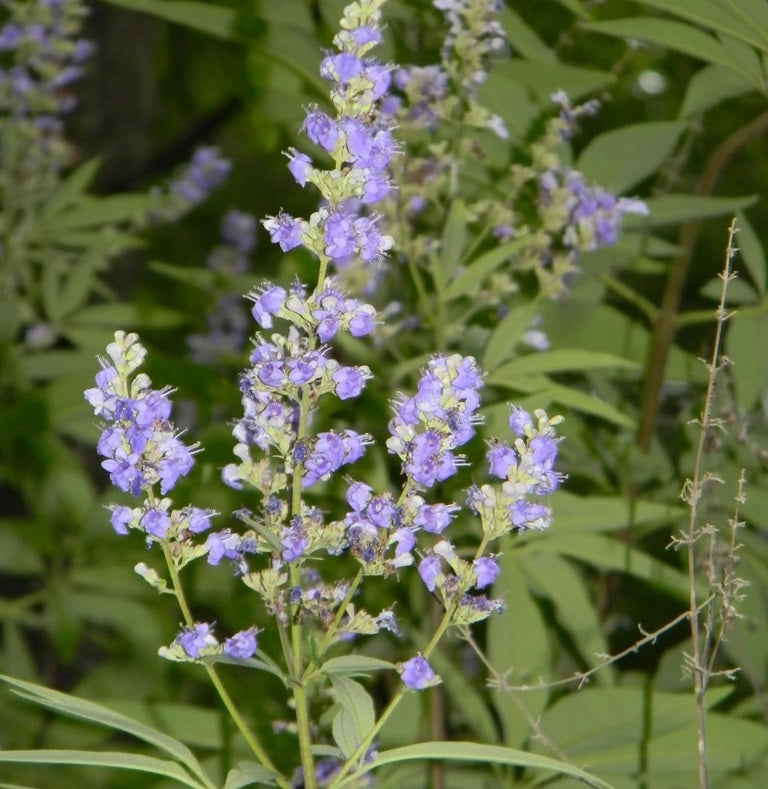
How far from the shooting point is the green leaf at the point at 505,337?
3.66 feet

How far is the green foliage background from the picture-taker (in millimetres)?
1120

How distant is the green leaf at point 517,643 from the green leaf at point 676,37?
0.47m

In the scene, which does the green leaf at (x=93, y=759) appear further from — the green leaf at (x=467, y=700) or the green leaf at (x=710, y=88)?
the green leaf at (x=710, y=88)

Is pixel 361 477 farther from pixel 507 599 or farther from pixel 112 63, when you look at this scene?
pixel 112 63

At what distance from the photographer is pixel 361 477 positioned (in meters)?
1.20

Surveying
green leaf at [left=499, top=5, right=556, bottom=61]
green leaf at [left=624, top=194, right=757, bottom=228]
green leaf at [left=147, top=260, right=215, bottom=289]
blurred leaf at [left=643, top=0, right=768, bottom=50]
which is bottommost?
green leaf at [left=147, top=260, right=215, bottom=289]

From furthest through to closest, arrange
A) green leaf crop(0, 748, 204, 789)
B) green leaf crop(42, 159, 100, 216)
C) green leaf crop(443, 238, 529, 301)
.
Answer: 1. green leaf crop(42, 159, 100, 216)
2. green leaf crop(443, 238, 529, 301)
3. green leaf crop(0, 748, 204, 789)

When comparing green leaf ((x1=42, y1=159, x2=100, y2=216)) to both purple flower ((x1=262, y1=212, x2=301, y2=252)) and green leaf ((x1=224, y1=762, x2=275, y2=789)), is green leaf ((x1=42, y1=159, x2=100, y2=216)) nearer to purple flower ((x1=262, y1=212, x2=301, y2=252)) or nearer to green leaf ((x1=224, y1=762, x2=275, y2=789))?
purple flower ((x1=262, y1=212, x2=301, y2=252))

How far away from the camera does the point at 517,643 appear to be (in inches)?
44.4

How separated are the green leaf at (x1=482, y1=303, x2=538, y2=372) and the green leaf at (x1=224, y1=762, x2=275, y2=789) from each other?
1.58 feet

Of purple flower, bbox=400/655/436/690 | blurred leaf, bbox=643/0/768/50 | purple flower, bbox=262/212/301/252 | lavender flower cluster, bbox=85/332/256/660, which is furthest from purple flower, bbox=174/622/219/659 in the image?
blurred leaf, bbox=643/0/768/50

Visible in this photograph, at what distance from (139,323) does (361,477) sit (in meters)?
0.65

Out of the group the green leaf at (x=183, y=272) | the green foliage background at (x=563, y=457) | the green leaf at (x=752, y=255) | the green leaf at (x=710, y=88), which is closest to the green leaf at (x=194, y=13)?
the green foliage background at (x=563, y=457)

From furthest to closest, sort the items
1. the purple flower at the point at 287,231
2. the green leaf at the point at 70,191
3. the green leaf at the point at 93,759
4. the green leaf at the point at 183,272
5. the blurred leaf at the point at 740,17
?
the green leaf at the point at 70,191 → the green leaf at the point at 183,272 → the blurred leaf at the point at 740,17 → the purple flower at the point at 287,231 → the green leaf at the point at 93,759
